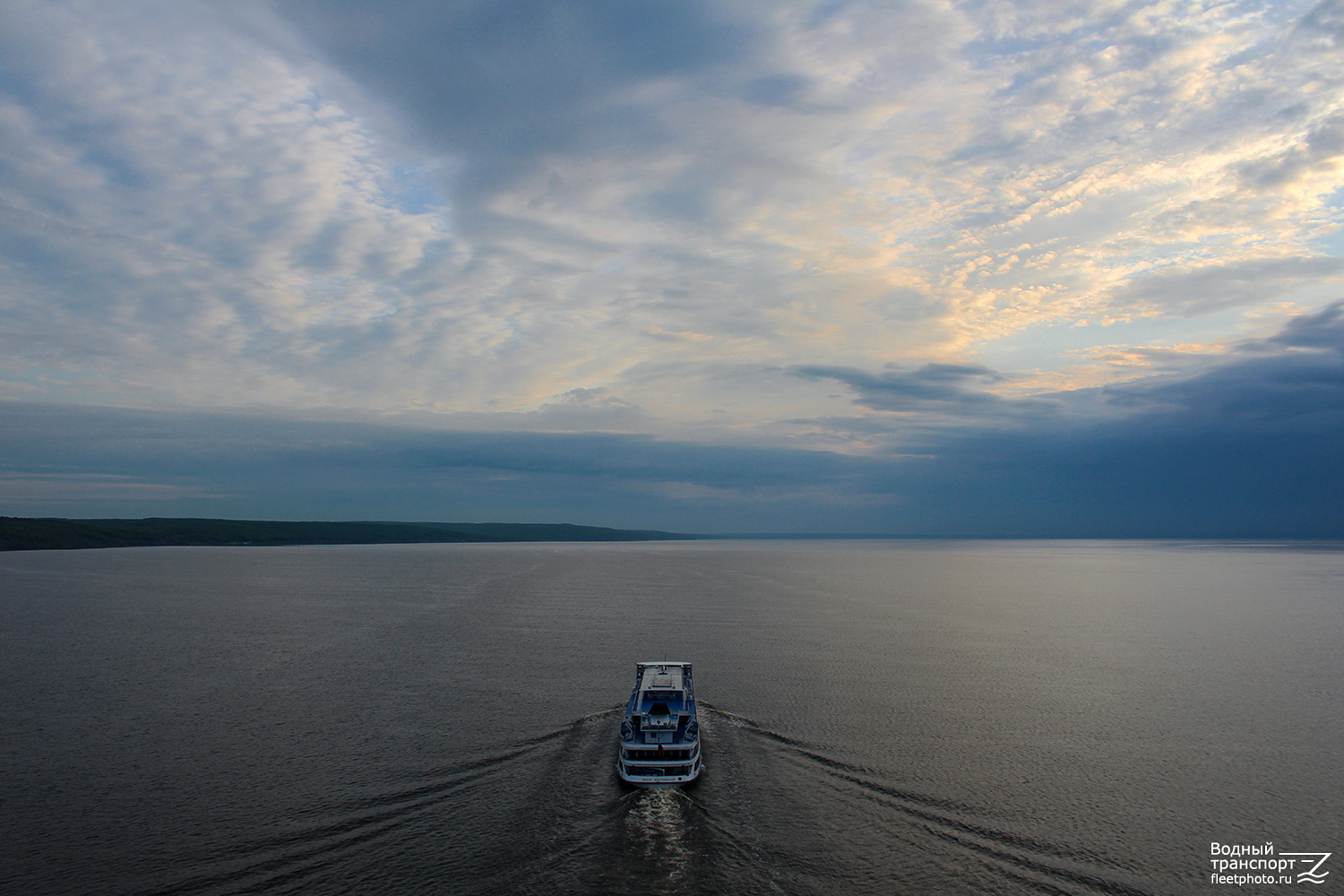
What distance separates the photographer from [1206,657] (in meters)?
53.0

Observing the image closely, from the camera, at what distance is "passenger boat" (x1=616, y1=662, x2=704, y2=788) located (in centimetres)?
2661

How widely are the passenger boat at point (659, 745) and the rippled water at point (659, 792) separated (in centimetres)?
84

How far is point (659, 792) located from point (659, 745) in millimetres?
1639

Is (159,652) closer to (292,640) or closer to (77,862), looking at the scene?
(292,640)

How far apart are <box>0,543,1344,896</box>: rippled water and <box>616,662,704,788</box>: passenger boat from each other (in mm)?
838

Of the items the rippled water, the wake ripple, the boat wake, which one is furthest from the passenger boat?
the wake ripple

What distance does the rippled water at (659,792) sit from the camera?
70.6ft

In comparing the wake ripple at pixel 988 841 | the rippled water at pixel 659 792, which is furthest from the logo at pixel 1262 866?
the wake ripple at pixel 988 841

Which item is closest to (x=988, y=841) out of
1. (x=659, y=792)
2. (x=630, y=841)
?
(x=659, y=792)

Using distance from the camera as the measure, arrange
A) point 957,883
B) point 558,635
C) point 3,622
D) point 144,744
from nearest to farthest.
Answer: point 957,883, point 144,744, point 558,635, point 3,622

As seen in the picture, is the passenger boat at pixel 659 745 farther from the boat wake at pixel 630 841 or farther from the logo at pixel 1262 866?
the logo at pixel 1262 866

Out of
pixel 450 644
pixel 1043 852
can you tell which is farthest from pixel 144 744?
pixel 1043 852

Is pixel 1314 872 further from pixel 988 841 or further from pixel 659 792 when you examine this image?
pixel 659 792

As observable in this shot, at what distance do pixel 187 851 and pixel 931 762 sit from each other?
1113 inches
